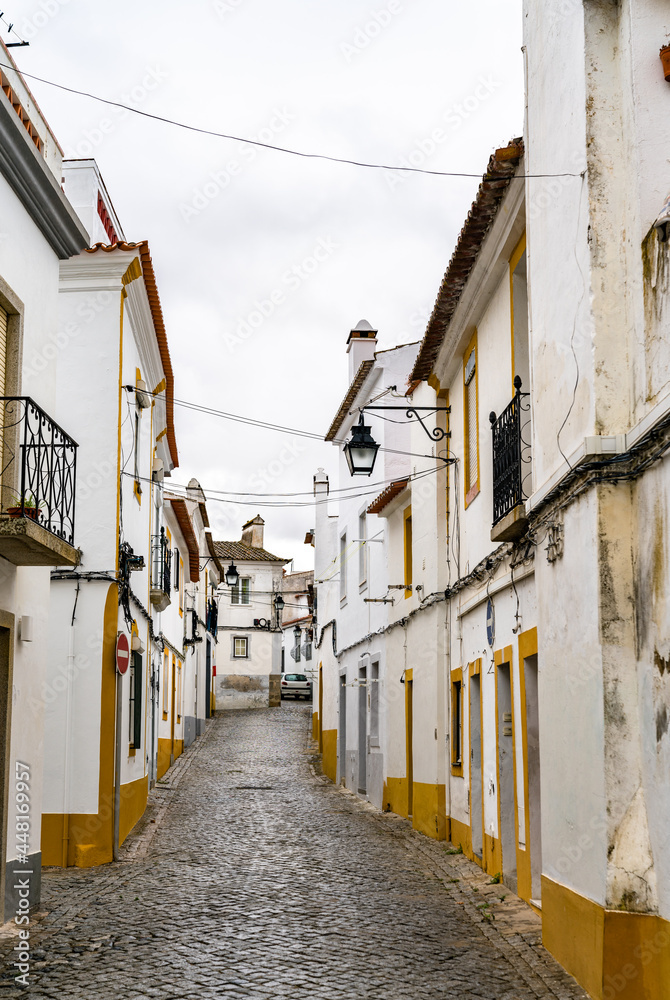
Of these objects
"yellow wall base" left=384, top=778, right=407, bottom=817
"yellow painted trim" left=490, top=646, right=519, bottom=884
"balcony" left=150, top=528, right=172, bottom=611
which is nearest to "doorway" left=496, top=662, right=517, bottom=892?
"yellow painted trim" left=490, top=646, right=519, bottom=884

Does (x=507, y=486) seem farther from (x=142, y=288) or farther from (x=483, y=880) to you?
(x=142, y=288)

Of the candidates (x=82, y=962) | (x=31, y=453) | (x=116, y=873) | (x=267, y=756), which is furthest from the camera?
(x=267, y=756)

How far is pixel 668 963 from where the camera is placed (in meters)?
5.75

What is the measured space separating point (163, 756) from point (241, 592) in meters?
29.4

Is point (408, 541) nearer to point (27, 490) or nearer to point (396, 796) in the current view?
point (396, 796)

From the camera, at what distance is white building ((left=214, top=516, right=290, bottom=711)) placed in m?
51.3

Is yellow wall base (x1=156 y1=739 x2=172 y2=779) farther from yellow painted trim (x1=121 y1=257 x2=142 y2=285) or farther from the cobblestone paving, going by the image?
yellow painted trim (x1=121 y1=257 x2=142 y2=285)

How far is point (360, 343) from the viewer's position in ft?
86.4

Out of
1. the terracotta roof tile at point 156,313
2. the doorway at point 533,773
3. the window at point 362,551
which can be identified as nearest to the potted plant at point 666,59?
the doorway at point 533,773

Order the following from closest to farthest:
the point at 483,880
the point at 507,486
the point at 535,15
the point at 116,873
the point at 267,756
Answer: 1. the point at 535,15
2. the point at 507,486
3. the point at 483,880
4. the point at 116,873
5. the point at 267,756

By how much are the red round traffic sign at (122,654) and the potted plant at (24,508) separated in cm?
422

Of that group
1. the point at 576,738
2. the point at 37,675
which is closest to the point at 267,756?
the point at 37,675

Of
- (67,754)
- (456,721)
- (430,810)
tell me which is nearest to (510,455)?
(456,721)

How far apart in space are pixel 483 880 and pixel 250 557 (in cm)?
4469
